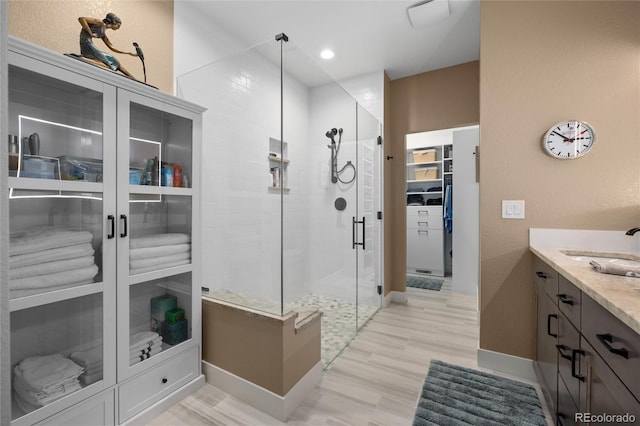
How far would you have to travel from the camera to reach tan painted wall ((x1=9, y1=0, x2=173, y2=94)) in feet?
4.65

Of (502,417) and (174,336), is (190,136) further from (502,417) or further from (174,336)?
(502,417)

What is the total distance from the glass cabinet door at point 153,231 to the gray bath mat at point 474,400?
1.56 meters

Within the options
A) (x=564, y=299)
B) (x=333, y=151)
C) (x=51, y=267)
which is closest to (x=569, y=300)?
(x=564, y=299)

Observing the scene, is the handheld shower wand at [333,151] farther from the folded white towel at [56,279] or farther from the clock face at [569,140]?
the folded white towel at [56,279]

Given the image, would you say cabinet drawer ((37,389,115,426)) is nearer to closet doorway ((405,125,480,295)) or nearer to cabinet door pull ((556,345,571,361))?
cabinet door pull ((556,345,571,361))

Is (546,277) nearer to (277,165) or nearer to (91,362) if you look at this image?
(277,165)

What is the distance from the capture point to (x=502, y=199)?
6.82 feet

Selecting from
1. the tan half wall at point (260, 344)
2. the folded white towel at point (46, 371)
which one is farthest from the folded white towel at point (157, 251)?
the folded white towel at point (46, 371)

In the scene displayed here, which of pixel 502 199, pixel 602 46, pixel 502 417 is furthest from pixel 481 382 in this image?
pixel 602 46

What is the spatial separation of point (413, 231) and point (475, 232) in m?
1.26

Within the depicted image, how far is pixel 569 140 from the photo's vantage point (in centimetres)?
189

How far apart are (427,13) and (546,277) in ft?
7.27

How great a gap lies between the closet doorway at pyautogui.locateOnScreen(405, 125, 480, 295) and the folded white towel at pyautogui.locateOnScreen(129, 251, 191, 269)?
3651 mm

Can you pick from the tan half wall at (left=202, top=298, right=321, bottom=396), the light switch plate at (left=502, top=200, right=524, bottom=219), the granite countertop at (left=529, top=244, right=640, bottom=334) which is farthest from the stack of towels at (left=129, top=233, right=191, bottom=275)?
the light switch plate at (left=502, top=200, right=524, bottom=219)
